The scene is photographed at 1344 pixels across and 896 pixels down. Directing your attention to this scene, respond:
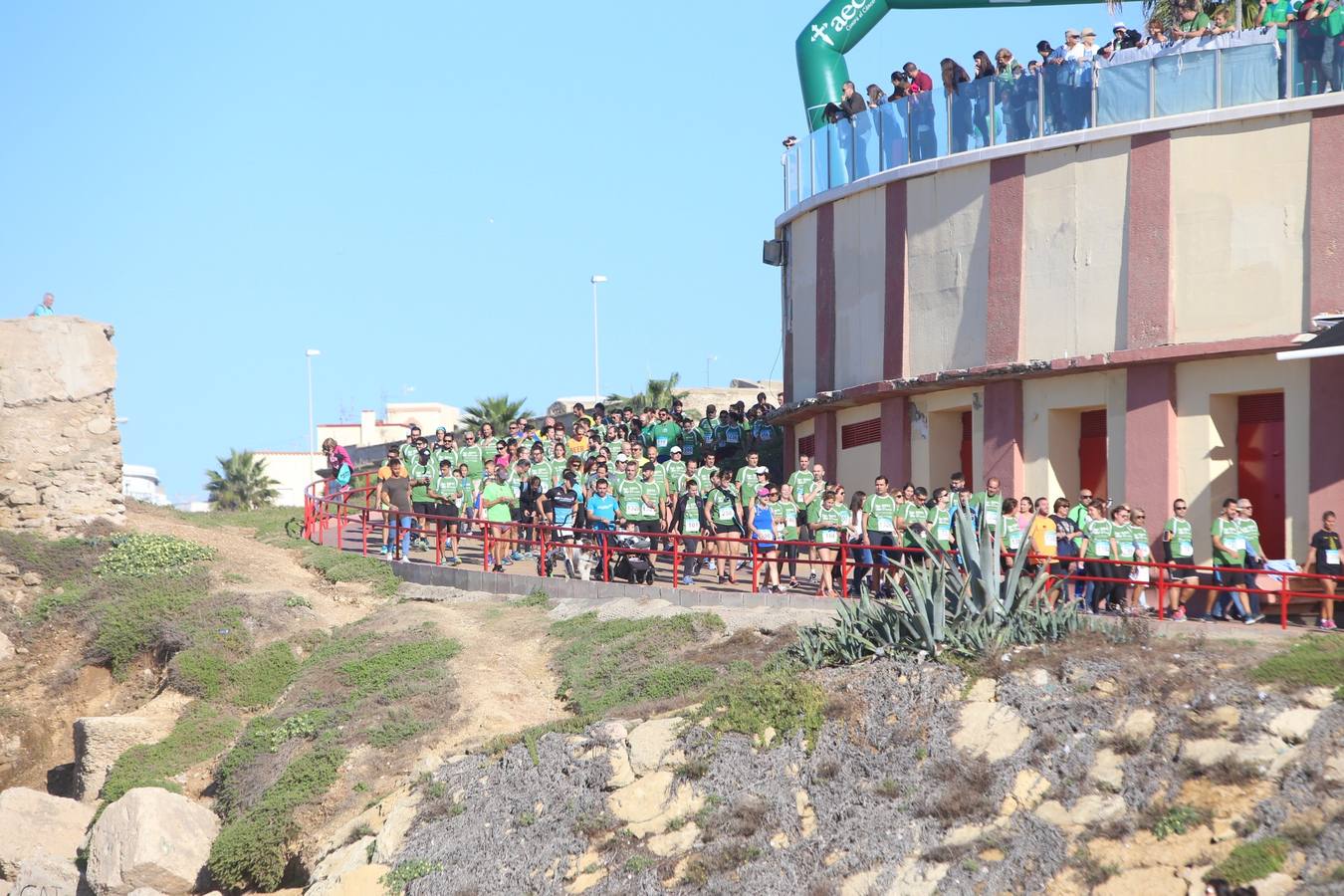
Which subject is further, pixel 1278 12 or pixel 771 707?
pixel 1278 12

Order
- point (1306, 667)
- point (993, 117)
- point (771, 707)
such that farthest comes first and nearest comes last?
point (993, 117) < point (771, 707) < point (1306, 667)

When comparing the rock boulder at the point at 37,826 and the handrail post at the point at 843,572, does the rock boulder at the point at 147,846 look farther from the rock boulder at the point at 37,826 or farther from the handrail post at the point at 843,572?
the handrail post at the point at 843,572

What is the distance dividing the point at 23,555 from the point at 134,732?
5514mm

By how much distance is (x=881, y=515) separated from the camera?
65.8ft

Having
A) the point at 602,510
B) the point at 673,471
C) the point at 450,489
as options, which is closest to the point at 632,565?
the point at 602,510

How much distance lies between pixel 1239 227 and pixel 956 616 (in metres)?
7.88

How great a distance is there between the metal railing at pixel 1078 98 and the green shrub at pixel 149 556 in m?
11.4

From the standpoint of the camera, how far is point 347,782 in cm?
1658

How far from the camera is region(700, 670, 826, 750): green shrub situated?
14.5 metres

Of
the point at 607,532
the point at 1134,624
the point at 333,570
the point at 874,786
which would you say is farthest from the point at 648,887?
the point at 333,570

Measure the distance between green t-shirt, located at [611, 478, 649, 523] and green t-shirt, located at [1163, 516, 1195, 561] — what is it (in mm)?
7105

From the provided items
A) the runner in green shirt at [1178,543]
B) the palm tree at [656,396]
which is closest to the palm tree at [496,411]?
the palm tree at [656,396]

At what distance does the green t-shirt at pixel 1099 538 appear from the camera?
18422mm

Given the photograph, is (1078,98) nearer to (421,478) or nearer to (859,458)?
(859,458)
